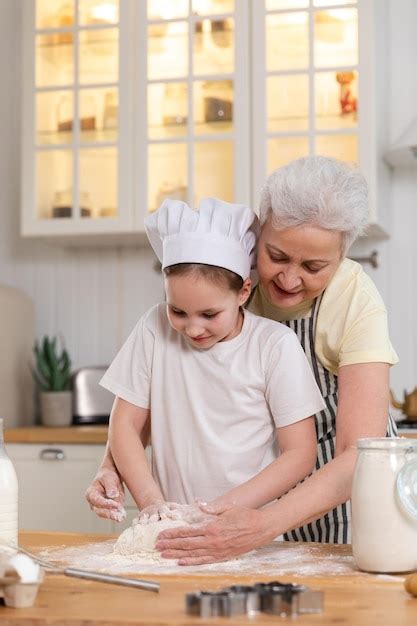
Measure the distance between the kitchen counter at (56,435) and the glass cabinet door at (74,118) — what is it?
67 cm

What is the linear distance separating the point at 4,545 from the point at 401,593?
0.49 meters

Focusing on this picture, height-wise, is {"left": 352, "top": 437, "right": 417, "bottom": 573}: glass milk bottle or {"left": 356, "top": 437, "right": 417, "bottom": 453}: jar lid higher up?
{"left": 356, "top": 437, "right": 417, "bottom": 453}: jar lid

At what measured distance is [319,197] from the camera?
1639 mm

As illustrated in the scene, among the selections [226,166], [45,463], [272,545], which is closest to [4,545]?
[272,545]

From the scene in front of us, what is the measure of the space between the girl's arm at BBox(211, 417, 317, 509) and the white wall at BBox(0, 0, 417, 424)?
1876 mm

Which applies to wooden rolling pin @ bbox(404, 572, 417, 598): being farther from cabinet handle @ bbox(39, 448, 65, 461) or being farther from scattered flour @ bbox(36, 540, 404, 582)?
cabinet handle @ bbox(39, 448, 65, 461)

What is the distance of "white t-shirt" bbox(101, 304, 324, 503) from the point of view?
1676 mm

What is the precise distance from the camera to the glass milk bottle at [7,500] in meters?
1.43

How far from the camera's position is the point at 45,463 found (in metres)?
3.29

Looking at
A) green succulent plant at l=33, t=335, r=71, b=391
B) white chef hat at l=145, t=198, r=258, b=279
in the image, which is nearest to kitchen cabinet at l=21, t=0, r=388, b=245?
green succulent plant at l=33, t=335, r=71, b=391

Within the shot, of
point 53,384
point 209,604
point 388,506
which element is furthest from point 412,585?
point 53,384

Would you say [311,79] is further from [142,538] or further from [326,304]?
[142,538]

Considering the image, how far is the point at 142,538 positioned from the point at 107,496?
8.6 inches

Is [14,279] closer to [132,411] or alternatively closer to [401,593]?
[132,411]
